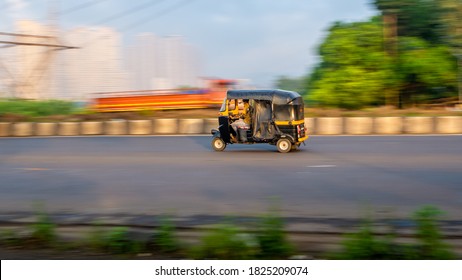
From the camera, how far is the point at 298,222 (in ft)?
27.6

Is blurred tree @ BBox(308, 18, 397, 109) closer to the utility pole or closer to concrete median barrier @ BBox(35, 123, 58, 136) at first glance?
the utility pole

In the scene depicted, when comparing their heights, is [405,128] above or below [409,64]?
below

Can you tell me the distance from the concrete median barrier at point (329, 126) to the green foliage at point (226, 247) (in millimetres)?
15921

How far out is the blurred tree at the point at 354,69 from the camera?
26438mm

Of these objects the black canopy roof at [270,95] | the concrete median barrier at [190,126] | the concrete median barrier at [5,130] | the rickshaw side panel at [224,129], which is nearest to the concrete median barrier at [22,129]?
the concrete median barrier at [5,130]

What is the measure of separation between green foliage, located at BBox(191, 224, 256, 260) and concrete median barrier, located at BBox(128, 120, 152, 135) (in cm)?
1790

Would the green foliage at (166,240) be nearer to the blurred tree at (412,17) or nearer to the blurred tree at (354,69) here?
the blurred tree at (354,69)

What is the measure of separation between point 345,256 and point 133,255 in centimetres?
222

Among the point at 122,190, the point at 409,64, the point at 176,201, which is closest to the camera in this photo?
the point at 176,201

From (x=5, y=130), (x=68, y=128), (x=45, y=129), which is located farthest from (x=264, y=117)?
(x=5, y=130)

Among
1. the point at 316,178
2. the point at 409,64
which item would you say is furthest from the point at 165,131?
the point at 316,178

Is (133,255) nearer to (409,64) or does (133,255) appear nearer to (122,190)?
(122,190)

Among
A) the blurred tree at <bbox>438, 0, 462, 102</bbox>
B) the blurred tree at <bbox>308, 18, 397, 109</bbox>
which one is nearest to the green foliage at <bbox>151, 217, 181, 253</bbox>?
the blurred tree at <bbox>308, 18, 397, 109</bbox>

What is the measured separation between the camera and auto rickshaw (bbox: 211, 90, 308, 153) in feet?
52.4
